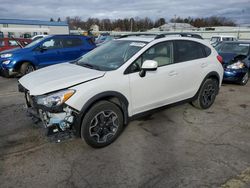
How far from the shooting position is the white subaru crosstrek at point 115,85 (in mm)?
3242

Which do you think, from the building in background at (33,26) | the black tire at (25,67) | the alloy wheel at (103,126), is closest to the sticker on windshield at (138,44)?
the alloy wheel at (103,126)

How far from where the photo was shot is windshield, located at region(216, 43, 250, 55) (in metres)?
8.98

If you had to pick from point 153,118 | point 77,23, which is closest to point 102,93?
point 153,118

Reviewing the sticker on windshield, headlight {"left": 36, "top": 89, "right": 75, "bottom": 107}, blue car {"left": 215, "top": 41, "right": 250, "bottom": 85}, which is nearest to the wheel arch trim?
headlight {"left": 36, "top": 89, "right": 75, "bottom": 107}

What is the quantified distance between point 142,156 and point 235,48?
7764mm

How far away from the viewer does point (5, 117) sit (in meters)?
4.80

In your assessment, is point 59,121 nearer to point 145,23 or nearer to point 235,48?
point 235,48

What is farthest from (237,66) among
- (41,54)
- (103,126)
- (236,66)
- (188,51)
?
(41,54)

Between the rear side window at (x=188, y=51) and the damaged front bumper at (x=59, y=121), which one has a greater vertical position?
the rear side window at (x=188, y=51)

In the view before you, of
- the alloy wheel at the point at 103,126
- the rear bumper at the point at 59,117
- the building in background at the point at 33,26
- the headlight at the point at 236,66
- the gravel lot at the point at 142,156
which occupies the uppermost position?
the building in background at the point at 33,26

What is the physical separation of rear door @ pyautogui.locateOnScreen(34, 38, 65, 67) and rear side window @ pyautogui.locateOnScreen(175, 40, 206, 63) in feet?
19.3

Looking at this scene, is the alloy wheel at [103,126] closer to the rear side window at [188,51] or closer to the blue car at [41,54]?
the rear side window at [188,51]

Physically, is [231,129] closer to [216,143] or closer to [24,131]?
[216,143]

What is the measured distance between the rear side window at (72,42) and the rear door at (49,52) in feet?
0.70
